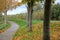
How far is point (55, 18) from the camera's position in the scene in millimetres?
37250

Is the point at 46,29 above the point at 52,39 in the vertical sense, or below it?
above

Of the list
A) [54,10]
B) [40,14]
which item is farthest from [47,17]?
[40,14]

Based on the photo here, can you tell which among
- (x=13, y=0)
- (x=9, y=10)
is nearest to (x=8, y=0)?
(x=13, y=0)

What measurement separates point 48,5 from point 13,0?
37070 millimetres

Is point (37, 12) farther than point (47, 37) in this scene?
Yes

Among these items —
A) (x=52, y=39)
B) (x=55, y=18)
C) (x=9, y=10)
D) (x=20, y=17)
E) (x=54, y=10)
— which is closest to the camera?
(x=52, y=39)

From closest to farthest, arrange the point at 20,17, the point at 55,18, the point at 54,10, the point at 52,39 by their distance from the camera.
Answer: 1. the point at 52,39
2. the point at 54,10
3. the point at 55,18
4. the point at 20,17

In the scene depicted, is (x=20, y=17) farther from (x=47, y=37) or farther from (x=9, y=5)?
(x=47, y=37)

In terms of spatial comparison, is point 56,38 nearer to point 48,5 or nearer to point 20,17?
point 48,5

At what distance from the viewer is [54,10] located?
34.8 metres

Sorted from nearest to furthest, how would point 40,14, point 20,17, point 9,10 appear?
point 40,14
point 9,10
point 20,17

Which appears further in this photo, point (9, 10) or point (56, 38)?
point (9, 10)

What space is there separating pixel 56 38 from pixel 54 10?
1864cm

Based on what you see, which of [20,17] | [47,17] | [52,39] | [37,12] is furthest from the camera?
[20,17]
